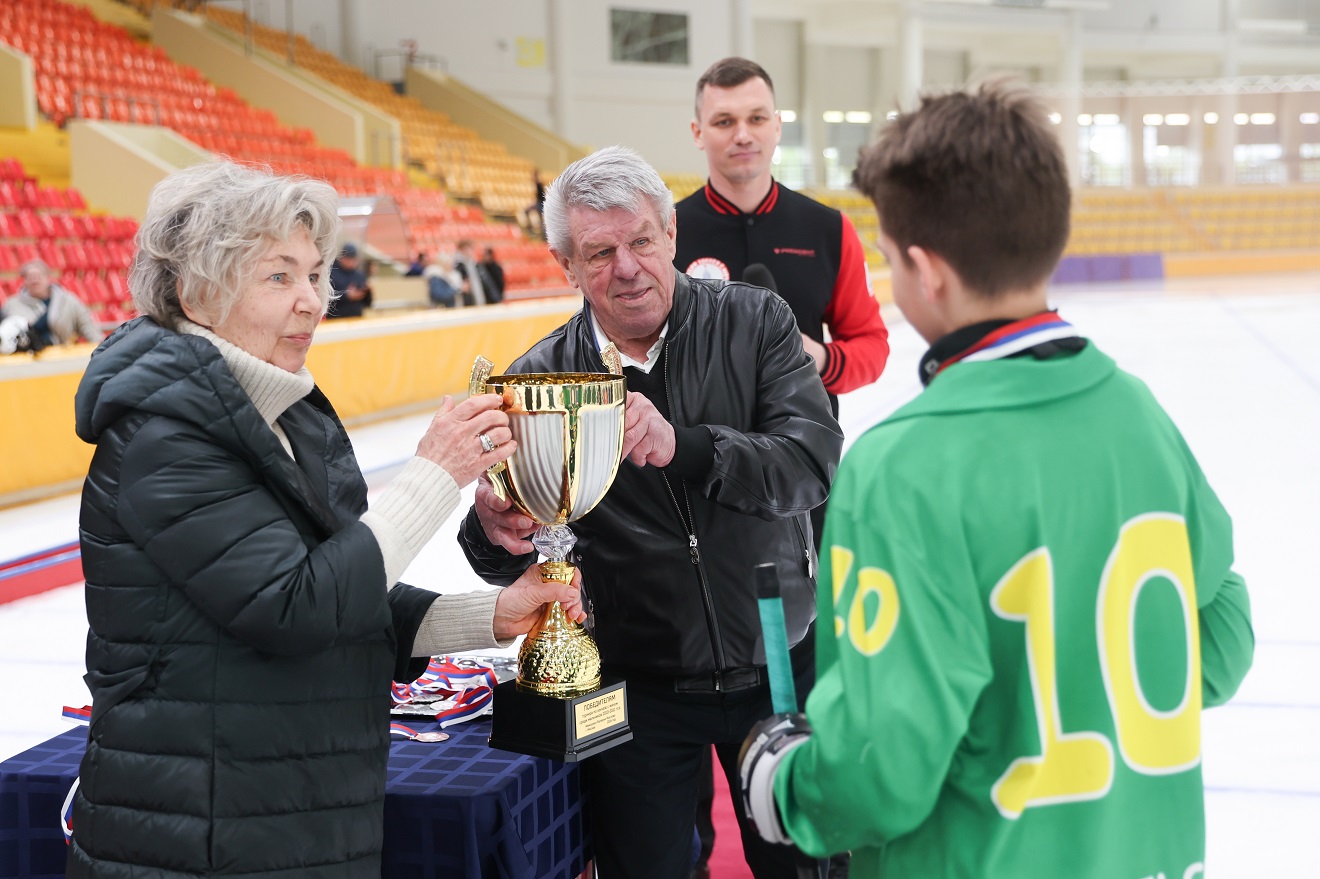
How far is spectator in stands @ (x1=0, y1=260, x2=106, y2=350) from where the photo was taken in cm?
809

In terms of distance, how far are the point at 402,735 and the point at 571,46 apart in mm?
23392

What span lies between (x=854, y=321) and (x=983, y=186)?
2.16m

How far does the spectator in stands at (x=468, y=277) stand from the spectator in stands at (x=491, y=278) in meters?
0.06

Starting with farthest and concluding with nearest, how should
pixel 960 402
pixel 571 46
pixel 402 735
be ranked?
pixel 571 46, pixel 402 735, pixel 960 402

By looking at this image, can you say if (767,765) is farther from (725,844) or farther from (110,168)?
(110,168)

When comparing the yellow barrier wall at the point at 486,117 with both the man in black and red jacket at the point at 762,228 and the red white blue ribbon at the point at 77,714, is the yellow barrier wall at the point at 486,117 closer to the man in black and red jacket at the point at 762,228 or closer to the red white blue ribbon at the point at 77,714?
the man in black and red jacket at the point at 762,228

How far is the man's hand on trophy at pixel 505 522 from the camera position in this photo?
5.65ft

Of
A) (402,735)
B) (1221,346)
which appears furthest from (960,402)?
(1221,346)

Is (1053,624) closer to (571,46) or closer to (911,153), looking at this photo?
(911,153)

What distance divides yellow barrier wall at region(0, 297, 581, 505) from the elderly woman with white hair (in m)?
5.43

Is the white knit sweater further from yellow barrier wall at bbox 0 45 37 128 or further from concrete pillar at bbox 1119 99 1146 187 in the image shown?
concrete pillar at bbox 1119 99 1146 187

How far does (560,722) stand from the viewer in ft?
5.19

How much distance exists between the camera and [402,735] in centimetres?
188

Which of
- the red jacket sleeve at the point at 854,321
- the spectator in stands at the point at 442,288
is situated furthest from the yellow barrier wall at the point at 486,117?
the red jacket sleeve at the point at 854,321
